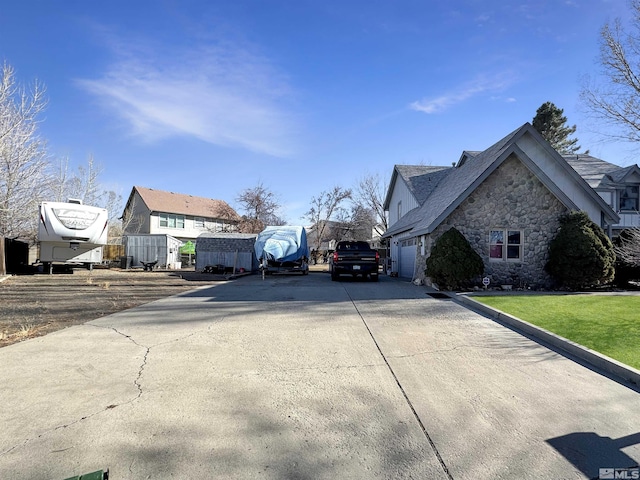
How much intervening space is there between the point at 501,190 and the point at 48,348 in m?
15.0

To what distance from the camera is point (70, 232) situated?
1914 centimetres

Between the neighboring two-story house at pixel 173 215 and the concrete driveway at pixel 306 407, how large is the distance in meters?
36.6

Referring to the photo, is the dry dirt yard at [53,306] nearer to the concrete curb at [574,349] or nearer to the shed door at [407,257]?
the concrete curb at [574,349]

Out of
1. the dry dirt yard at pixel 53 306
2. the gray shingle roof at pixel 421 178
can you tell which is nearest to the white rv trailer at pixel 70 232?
the dry dirt yard at pixel 53 306

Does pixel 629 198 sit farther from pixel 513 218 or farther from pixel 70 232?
pixel 70 232

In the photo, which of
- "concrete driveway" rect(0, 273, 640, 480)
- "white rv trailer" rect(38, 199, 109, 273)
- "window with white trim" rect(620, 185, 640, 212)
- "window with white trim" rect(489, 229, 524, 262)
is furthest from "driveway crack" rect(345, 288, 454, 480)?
"window with white trim" rect(620, 185, 640, 212)

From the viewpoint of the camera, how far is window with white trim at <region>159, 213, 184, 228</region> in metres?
41.8

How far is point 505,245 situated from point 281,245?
37.0 feet

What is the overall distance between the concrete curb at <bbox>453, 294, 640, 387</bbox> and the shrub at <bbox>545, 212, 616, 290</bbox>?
6658 millimetres

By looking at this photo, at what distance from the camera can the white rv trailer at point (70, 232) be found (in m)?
18.8

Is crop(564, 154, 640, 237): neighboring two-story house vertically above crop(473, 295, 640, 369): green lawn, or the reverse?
crop(564, 154, 640, 237): neighboring two-story house

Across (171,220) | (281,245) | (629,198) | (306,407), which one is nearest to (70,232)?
(281,245)

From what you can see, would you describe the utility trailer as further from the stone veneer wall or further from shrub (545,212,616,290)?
shrub (545,212,616,290)

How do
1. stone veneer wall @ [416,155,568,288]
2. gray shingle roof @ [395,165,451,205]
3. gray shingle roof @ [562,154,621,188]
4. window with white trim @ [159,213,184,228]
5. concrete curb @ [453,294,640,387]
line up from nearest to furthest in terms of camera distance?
concrete curb @ [453,294,640,387]
stone veneer wall @ [416,155,568,288]
gray shingle roof @ [562,154,621,188]
gray shingle roof @ [395,165,451,205]
window with white trim @ [159,213,184,228]
